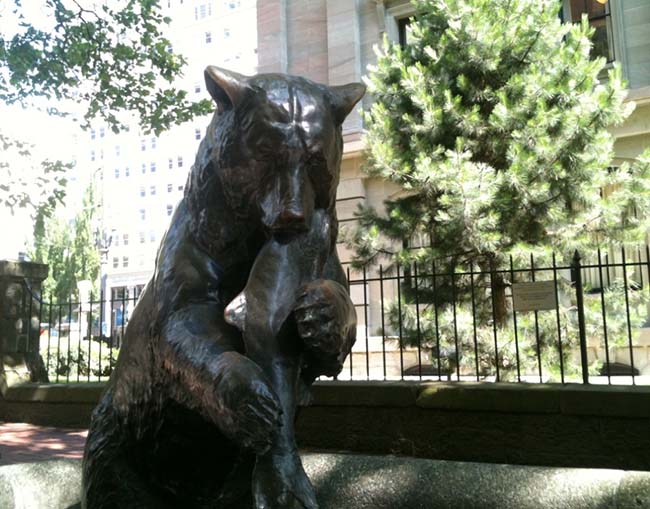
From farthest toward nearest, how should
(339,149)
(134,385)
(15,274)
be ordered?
(15,274)
(134,385)
(339,149)

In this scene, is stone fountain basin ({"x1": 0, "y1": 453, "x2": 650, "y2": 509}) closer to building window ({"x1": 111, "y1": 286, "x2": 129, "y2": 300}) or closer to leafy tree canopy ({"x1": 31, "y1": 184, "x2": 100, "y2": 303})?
building window ({"x1": 111, "y1": 286, "x2": 129, "y2": 300})

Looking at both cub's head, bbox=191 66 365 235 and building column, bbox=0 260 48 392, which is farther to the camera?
building column, bbox=0 260 48 392

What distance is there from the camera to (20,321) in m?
9.43

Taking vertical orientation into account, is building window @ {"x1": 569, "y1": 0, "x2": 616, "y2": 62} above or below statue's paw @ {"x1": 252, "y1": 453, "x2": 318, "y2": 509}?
above

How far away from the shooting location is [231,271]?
4.99 feet

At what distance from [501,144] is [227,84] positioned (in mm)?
7446

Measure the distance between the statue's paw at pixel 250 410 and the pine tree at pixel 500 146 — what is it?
271 inches

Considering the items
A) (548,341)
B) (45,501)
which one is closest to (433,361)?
(548,341)

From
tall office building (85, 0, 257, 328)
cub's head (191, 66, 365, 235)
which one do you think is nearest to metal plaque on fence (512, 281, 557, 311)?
cub's head (191, 66, 365, 235)

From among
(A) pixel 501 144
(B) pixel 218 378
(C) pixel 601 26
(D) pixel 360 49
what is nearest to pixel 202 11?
(D) pixel 360 49

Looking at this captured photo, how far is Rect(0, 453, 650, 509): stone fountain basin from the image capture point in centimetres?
144

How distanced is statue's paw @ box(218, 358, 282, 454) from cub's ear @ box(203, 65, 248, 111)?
2.11ft

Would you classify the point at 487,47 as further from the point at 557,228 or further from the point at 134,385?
the point at 134,385

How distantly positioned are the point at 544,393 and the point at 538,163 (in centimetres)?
344
